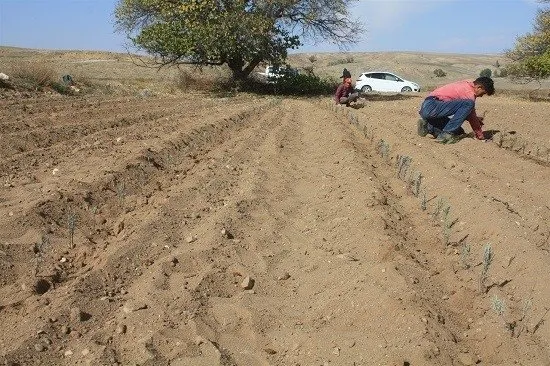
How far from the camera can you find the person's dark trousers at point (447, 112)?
8.26 metres

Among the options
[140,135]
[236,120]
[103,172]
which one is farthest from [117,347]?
[236,120]

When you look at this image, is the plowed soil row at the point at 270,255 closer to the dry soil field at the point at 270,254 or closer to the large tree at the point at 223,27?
Result: the dry soil field at the point at 270,254

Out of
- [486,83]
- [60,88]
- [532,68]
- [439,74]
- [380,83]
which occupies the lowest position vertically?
[439,74]

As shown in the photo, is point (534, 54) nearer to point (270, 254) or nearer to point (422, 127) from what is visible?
point (422, 127)

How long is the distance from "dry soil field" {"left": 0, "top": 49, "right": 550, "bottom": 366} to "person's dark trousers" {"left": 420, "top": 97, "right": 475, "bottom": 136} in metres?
0.42

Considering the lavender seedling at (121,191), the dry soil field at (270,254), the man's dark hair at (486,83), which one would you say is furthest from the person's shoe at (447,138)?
the lavender seedling at (121,191)

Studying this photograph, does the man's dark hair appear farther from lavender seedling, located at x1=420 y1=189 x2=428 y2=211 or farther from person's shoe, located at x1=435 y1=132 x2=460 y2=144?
lavender seedling, located at x1=420 y1=189 x2=428 y2=211

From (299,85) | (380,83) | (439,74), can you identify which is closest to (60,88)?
(299,85)

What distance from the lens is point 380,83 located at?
27.5 m

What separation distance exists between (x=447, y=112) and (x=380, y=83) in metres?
19.5

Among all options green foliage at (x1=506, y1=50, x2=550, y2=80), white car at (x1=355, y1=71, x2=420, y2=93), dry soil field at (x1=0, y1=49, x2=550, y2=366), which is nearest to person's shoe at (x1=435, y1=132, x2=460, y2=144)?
dry soil field at (x1=0, y1=49, x2=550, y2=366)

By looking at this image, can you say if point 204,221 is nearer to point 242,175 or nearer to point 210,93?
point 242,175

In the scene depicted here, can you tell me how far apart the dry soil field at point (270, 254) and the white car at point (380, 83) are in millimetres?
19444

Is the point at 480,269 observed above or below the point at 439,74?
above
